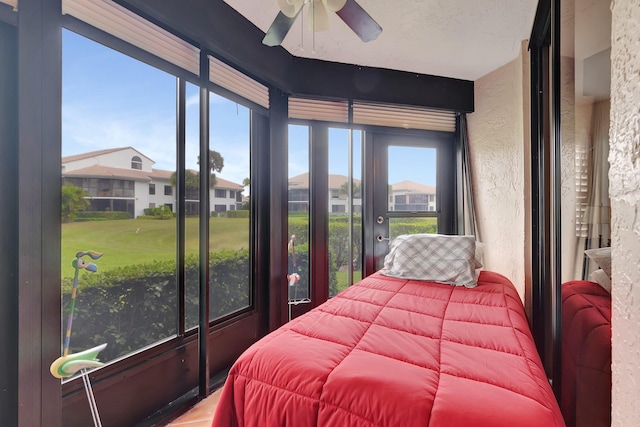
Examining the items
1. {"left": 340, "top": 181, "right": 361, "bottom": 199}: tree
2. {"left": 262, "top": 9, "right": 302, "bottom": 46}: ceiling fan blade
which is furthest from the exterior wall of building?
{"left": 340, "top": 181, "right": 361, "bottom": 199}: tree

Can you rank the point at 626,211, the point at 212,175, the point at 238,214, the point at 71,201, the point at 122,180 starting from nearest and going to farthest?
1. the point at 626,211
2. the point at 71,201
3. the point at 122,180
4. the point at 212,175
5. the point at 238,214

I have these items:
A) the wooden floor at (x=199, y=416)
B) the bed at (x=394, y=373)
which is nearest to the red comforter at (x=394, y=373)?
the bed at (x=394, y=373)

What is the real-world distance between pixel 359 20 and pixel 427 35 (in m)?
1.04

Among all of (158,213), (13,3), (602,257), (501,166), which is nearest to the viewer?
(602,257)

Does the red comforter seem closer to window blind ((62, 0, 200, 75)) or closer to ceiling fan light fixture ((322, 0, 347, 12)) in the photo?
ceiling fan light fixture ((322, 0, 347, 12))

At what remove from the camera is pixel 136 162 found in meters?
1.75

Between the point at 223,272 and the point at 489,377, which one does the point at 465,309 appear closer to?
the point at 489,377

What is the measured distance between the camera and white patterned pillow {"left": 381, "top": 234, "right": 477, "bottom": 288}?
2.15m

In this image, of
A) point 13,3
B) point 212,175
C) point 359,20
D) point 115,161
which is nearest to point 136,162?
point 115,161

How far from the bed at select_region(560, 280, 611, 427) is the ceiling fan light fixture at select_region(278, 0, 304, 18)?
1.54m

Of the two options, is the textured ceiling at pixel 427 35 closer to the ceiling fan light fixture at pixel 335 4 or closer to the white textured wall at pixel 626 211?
the ceiling fan light fixture at pixel 335 4

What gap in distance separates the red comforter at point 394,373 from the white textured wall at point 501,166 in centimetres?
104

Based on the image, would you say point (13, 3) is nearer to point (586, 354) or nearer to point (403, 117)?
point (586, 354)

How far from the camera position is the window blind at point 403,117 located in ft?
9.57
